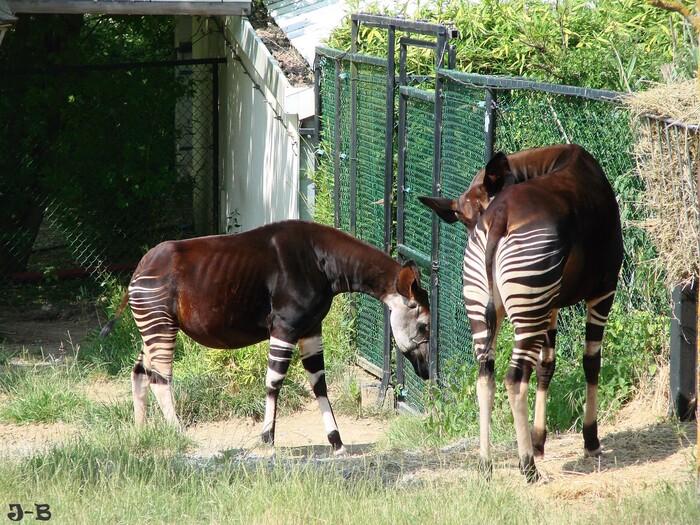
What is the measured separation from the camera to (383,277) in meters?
7.30

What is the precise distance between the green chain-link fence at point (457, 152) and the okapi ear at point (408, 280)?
469mm

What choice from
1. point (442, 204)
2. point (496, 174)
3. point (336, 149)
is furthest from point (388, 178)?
point (496, 174)

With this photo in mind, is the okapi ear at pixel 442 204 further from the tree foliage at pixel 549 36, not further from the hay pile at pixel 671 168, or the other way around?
the tree foliage at pixel 549 36

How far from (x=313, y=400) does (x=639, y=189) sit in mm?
3835

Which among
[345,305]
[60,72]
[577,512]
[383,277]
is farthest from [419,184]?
[60,72]

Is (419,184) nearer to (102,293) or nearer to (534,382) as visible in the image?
(534,382)

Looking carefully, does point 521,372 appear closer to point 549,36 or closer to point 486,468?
point 486,468

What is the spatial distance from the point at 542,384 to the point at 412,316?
1.63 m

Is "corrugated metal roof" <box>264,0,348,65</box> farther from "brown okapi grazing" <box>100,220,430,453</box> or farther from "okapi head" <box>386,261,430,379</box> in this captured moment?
"okapi head" <box>386,261,430,379</box>

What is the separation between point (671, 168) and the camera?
547 centimetres

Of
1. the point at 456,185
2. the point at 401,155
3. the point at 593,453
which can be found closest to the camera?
the point at 593,453

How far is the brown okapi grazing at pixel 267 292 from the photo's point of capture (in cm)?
725

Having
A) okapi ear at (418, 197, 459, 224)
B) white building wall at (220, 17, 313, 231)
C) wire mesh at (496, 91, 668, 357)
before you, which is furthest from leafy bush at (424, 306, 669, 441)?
white building wall at (220, 17, 313, 231)

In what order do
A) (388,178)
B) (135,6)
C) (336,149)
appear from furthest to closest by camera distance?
(135,6) < (336,149) < (388,178)
